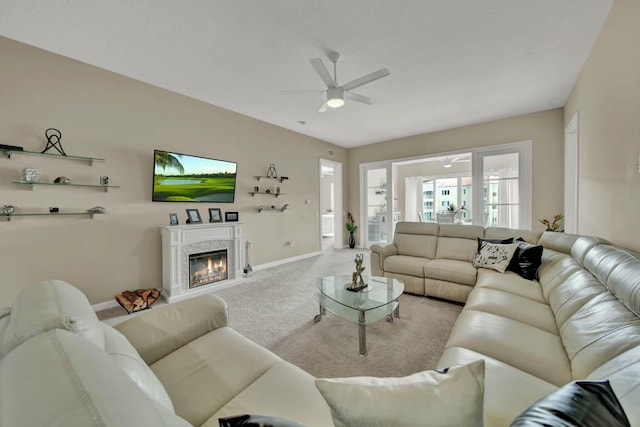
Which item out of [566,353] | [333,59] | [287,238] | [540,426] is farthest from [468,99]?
[540,426]

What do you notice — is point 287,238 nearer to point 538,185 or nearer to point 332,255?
point 332,255

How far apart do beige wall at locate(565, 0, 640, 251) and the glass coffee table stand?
1726 mm

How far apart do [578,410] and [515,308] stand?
1523 mm

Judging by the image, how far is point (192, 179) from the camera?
3.56m

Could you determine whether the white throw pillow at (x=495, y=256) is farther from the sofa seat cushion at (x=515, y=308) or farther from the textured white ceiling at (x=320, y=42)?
the textured white ceiling at (x=320, y=42)

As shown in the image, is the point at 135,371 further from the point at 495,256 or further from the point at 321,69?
the point at 495,256

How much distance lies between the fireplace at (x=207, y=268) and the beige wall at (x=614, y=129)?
419 cm

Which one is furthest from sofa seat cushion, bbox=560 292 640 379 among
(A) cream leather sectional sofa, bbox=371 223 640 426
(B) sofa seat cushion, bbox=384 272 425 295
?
(B) sofa seat cushion, bbox=384 272 425 295

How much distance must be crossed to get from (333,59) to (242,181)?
2.51 metres

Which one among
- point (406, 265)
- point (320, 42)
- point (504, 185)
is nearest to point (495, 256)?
point (406, 265)

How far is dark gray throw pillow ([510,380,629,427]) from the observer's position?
0.49 metres

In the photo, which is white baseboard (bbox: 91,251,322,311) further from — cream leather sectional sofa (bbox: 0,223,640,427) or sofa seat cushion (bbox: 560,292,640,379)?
sofa seat cushion (bbox: 560,292,640,379)

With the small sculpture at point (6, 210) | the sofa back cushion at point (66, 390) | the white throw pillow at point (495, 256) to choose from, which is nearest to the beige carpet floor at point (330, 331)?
the white throw pillow at point (495, 256)

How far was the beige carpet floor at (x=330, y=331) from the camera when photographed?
6.02ft
